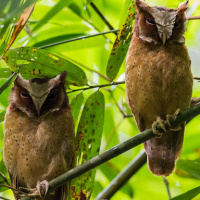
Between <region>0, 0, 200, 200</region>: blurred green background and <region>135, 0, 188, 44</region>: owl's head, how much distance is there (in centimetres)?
13

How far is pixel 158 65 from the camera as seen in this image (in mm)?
1979

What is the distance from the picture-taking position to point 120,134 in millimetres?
2908

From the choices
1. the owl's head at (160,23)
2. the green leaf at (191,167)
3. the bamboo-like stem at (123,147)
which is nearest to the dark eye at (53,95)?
the owl's head at (160,23)

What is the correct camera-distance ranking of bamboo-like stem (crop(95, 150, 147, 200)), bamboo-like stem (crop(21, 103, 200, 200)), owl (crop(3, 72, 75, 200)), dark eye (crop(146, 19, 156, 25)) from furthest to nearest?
bamboo-like stem (crop(95, 150, 147, 200)) < owl (crop(3, 72, 75, 200)) < dark eye (crop(146, 19, 156, 25)) < bamboo-like stem (crop(21, 103, 200, 200))

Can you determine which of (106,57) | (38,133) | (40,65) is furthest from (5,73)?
(106,57)

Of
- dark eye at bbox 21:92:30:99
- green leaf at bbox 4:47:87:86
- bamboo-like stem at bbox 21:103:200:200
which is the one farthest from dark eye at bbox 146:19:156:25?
dark eye at bbox 21:92:30:99

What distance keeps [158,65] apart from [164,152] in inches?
24.0

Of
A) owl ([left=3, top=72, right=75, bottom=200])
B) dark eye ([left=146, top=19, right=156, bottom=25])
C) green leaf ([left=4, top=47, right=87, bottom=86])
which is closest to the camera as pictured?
green leaf ([left=4, top=47, right=87, bottom=86])

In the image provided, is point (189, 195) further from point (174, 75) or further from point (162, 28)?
point (162, 28)

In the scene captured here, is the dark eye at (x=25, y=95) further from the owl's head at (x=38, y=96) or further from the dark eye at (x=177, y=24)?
the dark eye at (x=177, y=24)

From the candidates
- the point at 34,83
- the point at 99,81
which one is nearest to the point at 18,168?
the point at 34,83

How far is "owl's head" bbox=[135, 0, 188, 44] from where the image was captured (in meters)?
1.91

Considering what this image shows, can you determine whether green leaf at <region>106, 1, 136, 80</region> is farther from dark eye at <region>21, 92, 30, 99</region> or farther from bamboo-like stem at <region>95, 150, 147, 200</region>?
bamboo-like stem at <region>95, 150, 147, 200</region>

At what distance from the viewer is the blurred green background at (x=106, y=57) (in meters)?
2.35
